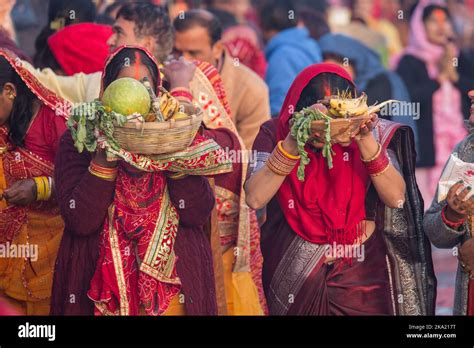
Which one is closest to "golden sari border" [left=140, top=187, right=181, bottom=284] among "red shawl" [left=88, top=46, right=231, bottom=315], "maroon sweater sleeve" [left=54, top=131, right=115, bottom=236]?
"red shawl" [left=88, top=46, right=231, bottom=315]

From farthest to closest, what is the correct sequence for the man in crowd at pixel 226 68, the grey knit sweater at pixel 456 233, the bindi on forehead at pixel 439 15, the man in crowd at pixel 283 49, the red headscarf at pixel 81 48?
1. the bindi on forehead at pixel 439 15
2. the man in crowd at pixel 283 49
3. the man in crowd at pixel 226 68
4. the red headscarf at pixel 81 48
5. the grey knit sweater at pixel 456 233

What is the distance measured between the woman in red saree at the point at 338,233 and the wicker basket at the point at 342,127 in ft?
1.11

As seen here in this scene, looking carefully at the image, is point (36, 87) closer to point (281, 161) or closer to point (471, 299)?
point (281, 161)

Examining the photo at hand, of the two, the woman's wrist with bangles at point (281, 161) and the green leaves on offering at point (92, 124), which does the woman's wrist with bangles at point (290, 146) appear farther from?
the green leaves on offering at point (92, 124)

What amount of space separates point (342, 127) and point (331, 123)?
0.16ft

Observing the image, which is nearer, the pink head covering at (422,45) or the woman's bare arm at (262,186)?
the woman's bare arm at (262,186)

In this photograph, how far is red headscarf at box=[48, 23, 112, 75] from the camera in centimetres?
778

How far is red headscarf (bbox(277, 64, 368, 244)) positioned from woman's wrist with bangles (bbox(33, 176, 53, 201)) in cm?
115

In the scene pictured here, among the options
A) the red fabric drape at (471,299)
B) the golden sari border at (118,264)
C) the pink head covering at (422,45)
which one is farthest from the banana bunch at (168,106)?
the pink head covering at (422,45)

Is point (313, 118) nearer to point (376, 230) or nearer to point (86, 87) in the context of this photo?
point (376, 230)

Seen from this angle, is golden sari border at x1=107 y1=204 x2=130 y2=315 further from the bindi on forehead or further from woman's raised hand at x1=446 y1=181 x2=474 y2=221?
the bindi on forehead

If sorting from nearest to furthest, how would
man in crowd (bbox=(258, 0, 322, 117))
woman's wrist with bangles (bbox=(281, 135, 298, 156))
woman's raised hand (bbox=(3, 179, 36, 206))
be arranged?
1. woman's wrist with bangles (bbox=(281, 135, 298, 156))
2. woman's raised hand (bbox=(3, 179, 36, 206))
3. man in crowd (bbox=(258, 0, 322, 117))

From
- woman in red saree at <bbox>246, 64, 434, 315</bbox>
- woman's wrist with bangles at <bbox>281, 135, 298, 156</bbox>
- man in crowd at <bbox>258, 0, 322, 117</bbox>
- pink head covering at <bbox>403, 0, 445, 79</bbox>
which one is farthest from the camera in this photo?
pink head covering at <bbox>403, 0, 445, 79</bbox>

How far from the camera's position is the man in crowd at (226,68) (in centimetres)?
806
